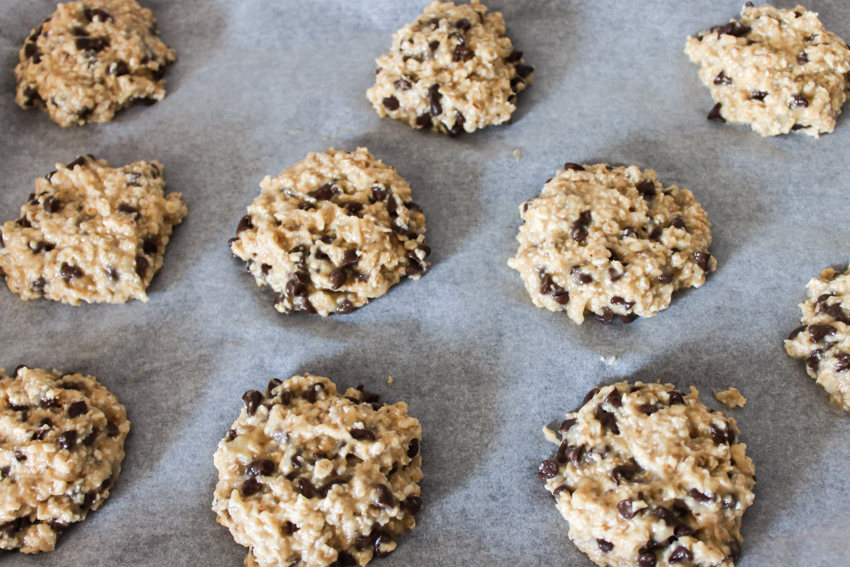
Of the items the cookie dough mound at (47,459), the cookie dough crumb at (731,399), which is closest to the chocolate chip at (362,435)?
the cookie dough mound at (47,459)

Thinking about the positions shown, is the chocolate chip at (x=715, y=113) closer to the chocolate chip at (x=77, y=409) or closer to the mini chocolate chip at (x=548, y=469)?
the mini chocolate chip at (x=548, y=469)

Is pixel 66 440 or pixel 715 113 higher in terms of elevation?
pixel 715 113

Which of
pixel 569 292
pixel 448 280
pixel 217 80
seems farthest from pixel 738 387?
pixel 217 80

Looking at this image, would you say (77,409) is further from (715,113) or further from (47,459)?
(715,113)

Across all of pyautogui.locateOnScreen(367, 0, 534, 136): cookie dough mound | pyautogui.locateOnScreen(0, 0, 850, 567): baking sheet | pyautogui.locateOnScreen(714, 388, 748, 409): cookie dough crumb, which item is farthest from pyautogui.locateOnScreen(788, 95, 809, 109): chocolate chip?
pyautogui.locateOnScreen(714, 388, 748, 409): cookie dough crumb

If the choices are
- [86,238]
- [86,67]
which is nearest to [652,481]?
[86,238]

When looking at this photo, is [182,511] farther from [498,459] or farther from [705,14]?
[705,14]
